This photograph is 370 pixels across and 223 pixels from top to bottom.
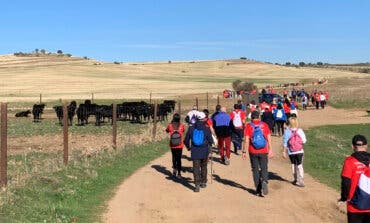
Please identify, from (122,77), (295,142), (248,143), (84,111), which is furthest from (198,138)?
(122,77)

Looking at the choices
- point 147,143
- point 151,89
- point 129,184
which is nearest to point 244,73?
point 151,89

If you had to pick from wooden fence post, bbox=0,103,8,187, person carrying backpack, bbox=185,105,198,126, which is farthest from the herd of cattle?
wooden fence post, bbox=0,103,8,187

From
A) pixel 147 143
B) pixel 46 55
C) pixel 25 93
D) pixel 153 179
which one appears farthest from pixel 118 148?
pixel 46 55

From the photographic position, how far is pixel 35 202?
10.7 m

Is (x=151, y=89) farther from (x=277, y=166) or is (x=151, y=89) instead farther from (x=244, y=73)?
(x=277, y=166)

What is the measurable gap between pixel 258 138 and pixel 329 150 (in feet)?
37.7

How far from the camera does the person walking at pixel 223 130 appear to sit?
16.8 meters

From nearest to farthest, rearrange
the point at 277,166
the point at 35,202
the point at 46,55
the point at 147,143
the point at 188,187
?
1. the point at 35,202
2. the point at 188,187
3. the point at 277,166
4. the point at 147,143
5. the point at 46,55

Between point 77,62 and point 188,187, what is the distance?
11537 centimetres

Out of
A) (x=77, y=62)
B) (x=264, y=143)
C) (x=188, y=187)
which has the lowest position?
(x=188, y=187)

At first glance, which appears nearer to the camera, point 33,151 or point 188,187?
point 188,187

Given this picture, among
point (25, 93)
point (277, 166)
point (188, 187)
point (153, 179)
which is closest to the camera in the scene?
point (188, 187)

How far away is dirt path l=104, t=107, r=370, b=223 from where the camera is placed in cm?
1075

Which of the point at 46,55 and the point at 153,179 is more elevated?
the point at 46,55
